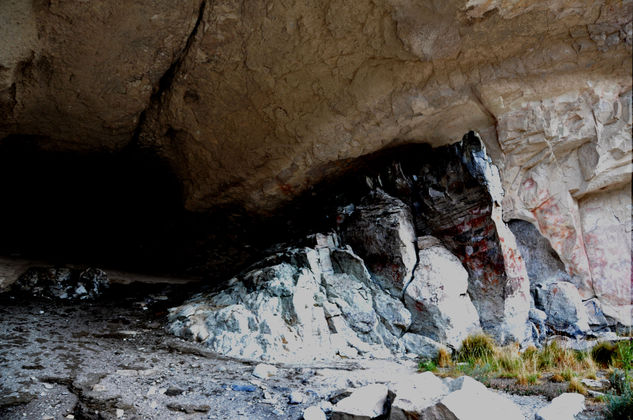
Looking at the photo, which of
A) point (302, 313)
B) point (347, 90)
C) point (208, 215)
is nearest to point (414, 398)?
point (302, 313)

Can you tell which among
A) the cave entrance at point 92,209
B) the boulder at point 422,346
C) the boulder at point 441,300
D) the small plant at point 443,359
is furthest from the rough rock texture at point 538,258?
the cave entrance at point 92,209

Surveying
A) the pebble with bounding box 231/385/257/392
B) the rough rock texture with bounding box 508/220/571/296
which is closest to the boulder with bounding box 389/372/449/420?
the pebble with bounding box 231/385/257/392

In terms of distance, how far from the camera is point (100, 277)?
6.36 m

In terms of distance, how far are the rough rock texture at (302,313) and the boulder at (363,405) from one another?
5.48 feet

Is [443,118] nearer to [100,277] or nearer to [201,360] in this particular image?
[201,360]

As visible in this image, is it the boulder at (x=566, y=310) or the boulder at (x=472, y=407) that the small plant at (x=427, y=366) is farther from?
the boulder at (x=566, y=310)

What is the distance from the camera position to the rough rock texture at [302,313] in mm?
4516

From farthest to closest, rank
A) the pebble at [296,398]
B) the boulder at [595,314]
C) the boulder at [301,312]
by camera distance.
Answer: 1. the boulder at [595,314]
2. the boulder at [301,312]
3. the pebble at [296,398]

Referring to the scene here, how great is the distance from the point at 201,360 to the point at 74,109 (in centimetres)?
379

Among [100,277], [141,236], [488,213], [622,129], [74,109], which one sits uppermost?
[74,109]

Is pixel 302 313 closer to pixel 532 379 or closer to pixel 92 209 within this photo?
pixel 532 379

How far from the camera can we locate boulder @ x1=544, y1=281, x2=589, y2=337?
5633 millimetres

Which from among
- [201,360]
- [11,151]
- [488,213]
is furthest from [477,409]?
[11,151]

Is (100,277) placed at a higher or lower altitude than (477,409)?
higher
